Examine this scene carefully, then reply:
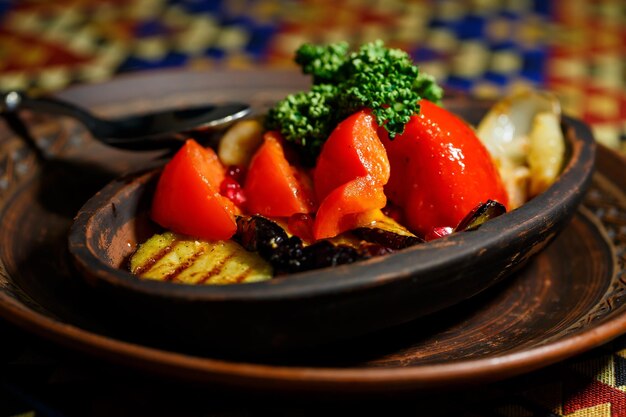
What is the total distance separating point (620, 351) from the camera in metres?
1.98

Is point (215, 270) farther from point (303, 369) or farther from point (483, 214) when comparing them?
point (483, 214)

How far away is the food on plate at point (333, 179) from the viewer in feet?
6.09

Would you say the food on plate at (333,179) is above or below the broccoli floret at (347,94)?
below

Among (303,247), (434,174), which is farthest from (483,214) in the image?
(303,247)

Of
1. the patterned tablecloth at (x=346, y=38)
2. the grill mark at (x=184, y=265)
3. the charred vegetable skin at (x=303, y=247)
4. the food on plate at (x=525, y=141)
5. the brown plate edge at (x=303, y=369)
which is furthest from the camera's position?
the patterned tablecloth at (x=346, y=38)

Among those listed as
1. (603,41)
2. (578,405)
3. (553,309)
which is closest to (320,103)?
(553,309)

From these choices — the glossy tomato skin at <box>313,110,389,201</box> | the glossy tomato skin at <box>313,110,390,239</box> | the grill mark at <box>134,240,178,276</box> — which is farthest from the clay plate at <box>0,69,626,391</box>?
the glossy tomato skin at <box>313,110,389,201</box>

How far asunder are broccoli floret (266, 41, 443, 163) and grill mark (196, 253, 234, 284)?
48cm

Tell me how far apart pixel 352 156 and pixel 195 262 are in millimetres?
512

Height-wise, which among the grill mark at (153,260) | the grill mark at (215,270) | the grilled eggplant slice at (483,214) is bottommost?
the grill mark at (153,260)

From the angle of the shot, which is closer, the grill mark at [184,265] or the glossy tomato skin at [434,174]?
A: the grill mark at [184,265]

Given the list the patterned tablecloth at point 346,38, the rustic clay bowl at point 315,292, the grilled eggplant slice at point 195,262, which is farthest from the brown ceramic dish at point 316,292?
the patterned tablecloth at point 346,38

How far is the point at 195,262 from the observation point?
186 cm

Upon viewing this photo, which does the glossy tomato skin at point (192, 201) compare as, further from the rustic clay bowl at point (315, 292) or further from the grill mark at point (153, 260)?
the rustic clay bowl at point (315, 292)
